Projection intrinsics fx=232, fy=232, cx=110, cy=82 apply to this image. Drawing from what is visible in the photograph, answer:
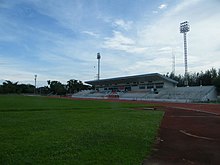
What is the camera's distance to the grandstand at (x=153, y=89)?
49656 millimetres

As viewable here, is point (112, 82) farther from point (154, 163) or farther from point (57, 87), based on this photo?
point (154, 163)

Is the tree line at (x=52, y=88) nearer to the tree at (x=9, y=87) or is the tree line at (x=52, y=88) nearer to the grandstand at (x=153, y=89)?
the tree at (x=9, y=87)

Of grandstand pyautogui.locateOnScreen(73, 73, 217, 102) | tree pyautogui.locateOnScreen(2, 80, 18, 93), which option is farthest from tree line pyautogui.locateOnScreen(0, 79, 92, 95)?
grandstand pyautogui.locateOnScreen(73, 73, 217, 102)

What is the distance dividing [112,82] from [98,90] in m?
11.9

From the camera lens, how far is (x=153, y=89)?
65938 millimetres

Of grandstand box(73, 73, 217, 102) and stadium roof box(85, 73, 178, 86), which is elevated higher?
stadium roof box(85, 73, 178, 86)

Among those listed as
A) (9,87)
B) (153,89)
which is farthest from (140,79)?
(9,87)

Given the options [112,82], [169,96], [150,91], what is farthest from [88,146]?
[112,82]

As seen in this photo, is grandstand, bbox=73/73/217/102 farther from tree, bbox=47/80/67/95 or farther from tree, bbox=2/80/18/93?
tree, bbox=2/80/18/93

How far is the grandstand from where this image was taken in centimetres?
4966

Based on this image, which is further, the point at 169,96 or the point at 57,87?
the point at 57,87

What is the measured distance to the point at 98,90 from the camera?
92000 millimetres

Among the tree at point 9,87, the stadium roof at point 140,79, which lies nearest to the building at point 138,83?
the stadium roof at point 140,79

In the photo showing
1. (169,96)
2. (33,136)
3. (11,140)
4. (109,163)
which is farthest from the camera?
(169,96)
